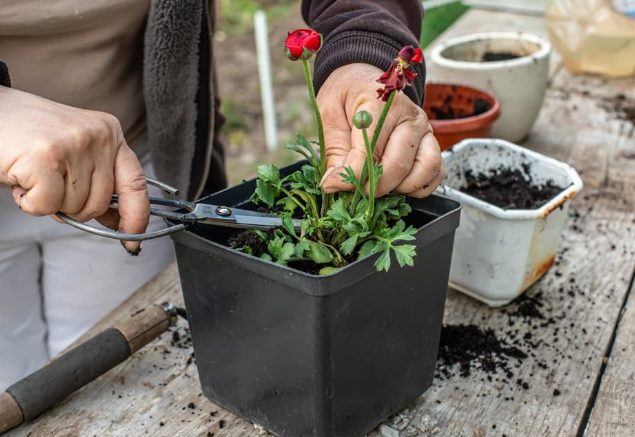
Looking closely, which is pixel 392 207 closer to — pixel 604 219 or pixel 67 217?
pixel 67 217

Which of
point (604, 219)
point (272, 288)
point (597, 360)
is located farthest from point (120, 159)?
point (604, 219)

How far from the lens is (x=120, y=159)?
2.26 feet

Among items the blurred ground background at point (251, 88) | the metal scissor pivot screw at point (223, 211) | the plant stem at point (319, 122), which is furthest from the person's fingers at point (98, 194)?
the blurred ground background at point (251, 88)

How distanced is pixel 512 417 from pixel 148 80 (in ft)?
2.48

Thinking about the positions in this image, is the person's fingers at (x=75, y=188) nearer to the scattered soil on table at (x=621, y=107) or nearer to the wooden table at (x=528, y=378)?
the wooden table at (x=528, y=378)

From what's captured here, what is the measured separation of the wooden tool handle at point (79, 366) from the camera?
79 centimetres

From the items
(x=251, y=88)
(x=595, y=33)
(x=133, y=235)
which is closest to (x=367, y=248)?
(x=133, y=235)

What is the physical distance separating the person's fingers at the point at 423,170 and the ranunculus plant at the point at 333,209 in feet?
0.05

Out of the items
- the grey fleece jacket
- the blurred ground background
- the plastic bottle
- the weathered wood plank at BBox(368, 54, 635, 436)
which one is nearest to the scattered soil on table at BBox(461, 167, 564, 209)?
the weathered wood plank at BBox(368, 54, 635, 436)

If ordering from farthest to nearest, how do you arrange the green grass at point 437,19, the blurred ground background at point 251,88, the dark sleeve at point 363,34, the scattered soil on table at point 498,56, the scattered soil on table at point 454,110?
the blurred ground background at point 251,88 < the green grass at point 437,19 < the scattered soil on table at point 498,56 < the scattered soil on table at point 454,110 < the dark sleeve at point 363,34

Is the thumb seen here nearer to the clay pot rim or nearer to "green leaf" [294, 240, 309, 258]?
"green leaf" [294, 240, 309, 258]

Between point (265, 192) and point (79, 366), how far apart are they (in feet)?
1.09

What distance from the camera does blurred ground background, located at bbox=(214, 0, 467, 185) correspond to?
3.23 meters

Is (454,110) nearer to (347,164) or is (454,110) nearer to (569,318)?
(569,318)
